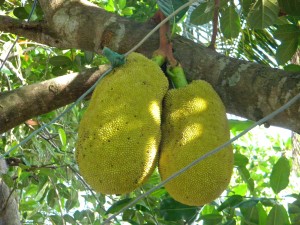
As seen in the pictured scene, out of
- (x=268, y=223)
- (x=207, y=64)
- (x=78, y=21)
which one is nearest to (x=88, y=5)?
(x=78, y=21)

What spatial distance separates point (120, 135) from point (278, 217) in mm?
447

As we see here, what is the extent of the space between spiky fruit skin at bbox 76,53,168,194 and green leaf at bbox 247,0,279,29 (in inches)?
17.7

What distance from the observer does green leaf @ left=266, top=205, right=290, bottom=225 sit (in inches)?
50.1

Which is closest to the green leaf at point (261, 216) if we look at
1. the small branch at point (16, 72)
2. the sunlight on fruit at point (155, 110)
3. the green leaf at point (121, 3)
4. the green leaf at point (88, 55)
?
the sunlight on fruit at point (155, 110)

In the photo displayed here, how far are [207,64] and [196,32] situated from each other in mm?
1428

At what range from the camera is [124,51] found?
55.9 inches

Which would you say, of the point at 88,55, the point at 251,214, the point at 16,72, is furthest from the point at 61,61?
the point at 251,214

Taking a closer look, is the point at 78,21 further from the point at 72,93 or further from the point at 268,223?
the point at 268,223

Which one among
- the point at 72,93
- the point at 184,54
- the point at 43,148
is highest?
the point at 184,54

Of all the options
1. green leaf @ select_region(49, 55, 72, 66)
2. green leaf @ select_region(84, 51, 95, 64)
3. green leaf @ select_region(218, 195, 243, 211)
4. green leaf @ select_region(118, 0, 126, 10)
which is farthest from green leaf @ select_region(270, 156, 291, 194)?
green leaf @ select_region(118, 0, 126, 10)

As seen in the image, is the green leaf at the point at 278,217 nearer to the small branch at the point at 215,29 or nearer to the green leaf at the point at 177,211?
the green leaf at the point at 177,211

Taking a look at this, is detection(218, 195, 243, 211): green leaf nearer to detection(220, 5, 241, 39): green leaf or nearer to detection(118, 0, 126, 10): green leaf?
detection(220, 5, 241, 39): green leaf

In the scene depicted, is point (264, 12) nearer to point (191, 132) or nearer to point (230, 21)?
point (230, 21)

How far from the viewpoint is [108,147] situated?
1049 mm
